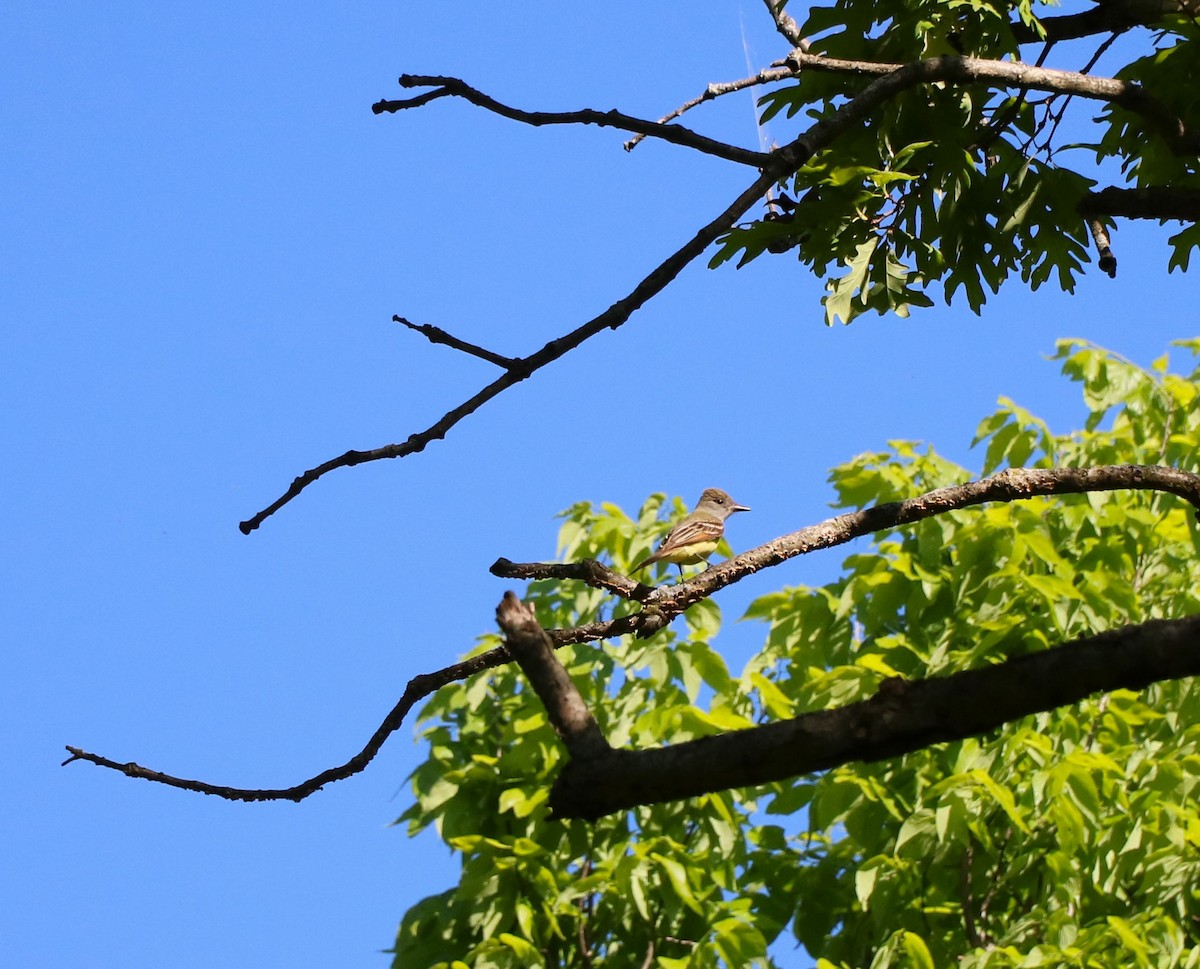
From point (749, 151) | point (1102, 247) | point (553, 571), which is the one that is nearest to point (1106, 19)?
point (1102, 247)

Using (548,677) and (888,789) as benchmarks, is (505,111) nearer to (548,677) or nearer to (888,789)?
(548,677)

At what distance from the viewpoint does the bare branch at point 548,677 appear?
2.70 m

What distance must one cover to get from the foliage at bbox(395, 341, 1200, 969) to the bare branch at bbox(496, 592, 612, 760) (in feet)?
18.1

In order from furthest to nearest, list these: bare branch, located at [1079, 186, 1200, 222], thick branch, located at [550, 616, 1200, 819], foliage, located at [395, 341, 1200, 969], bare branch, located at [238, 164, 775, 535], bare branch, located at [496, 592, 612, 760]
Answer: foliage, located at [395, 341, 1200, 969] → bare branch, located at [1079, 186, 1200, 222] → bare branch, located at [238, 164, 775, 535] → bare branch, located at [496, 592, 612, 760] → thick branch, located at [550, 616, 1200, 819]

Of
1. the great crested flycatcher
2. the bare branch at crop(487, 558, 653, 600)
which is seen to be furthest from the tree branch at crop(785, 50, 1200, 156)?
the great crested flycatcher

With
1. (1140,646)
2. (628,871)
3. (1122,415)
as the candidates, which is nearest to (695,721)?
(628,871)

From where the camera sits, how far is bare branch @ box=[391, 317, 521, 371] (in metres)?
4.23

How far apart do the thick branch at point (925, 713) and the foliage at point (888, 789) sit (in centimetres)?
555

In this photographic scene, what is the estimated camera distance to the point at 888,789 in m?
9.59

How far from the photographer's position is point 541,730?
31.7ft

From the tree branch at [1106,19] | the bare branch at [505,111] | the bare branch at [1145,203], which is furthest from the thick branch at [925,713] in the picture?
the tree branch at [1106,19]

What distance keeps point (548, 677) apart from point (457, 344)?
5.47ft

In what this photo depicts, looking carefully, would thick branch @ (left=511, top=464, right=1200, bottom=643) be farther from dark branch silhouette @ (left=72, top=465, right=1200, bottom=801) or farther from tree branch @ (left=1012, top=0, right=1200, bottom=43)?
tree branch @ (left=1012, top=0, right=1200, bottom=43)

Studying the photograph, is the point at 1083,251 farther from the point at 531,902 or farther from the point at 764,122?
the point at 531,902
